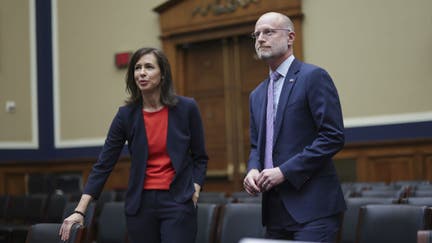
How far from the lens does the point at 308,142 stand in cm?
240

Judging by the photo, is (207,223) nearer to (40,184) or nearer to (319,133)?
(319,133)

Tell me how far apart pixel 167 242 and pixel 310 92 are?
0.85 meters

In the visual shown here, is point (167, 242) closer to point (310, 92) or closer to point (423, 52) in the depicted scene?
point (310, 92)

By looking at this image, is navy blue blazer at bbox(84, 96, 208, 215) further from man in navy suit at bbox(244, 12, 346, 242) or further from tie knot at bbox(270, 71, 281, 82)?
tie knot at bbox(270, 71, 281, 82)

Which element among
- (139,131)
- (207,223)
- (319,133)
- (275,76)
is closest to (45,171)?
(207,223)

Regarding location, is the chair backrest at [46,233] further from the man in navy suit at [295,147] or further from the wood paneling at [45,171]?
the wood paneling at [45,171]

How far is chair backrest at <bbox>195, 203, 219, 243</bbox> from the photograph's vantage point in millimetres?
3740

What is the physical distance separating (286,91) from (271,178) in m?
0.37

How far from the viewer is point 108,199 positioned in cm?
645

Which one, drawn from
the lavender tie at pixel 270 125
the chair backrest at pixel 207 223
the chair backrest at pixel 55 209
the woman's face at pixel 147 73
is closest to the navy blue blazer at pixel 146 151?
the woman's face at pixel 147 73

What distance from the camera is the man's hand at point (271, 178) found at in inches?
90.0

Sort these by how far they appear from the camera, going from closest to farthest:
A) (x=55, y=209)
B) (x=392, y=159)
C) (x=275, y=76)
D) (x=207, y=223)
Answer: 1. (x=275, y=76)
2. (x=207, y=223)
3. (x=55, y=209)
4. (x=392, y=159)

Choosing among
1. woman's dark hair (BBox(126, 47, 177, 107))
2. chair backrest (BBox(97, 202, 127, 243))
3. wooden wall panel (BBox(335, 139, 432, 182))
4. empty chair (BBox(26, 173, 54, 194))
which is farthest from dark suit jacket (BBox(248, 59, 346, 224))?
empty chair (BBox(26, 173, 54, 194))

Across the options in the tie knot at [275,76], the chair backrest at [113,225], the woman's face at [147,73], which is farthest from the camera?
the chair backrest at [113,225]
